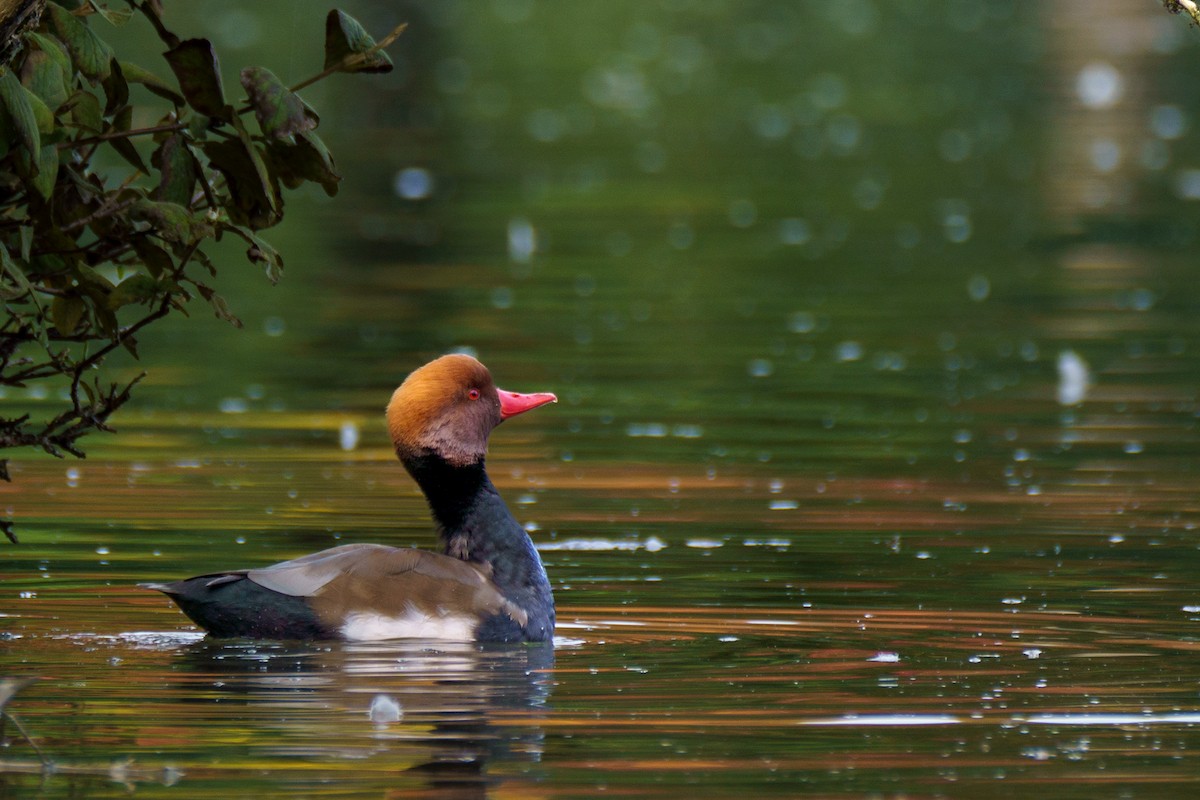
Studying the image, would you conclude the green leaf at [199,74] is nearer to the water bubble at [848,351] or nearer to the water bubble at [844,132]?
the water bubble at [848,351]

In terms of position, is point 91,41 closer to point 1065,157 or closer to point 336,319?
point 336,319

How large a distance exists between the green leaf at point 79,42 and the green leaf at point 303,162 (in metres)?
0.64

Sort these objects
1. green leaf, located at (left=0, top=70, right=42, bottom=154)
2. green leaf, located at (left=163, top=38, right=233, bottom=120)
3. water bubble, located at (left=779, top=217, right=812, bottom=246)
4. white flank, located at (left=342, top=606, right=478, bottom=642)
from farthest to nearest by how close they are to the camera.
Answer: water bubble, located at (left=779, top=217, right=812, bottom=246) < white flank, located at (left=342, top=606, right=478, bottom=642) < green leaf, located at (left=163, top=38, right=233, bottom=120) < green leaf, located at (left=0, top=70, right=42, bottom=154)

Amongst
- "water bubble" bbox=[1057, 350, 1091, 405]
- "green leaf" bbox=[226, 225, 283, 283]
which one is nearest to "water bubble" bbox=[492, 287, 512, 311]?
"water bubble" bbox=[1057, 350, 1091, 405]

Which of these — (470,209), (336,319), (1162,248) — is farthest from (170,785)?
(470,209)

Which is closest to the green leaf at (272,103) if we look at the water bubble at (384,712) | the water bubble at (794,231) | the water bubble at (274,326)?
the water bubble at (384,712)

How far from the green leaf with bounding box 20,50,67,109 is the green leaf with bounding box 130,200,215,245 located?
0.48 m

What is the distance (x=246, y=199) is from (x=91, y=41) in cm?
72

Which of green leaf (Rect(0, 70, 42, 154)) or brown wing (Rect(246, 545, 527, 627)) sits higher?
green leaf (Rect(0, 70, 42, 154))

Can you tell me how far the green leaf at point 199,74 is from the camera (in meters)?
7.16

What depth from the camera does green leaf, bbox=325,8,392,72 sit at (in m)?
7.32

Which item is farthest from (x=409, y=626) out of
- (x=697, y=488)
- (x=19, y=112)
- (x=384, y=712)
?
(x=697, y=488)

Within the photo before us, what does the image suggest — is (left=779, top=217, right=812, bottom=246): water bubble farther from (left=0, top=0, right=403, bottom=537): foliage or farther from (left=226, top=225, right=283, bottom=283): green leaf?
(left=226, top=225, right=283, bottom=283): green leaf

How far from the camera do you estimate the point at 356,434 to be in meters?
14.1
